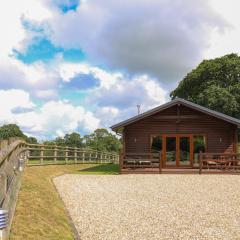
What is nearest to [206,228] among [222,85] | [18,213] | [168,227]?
[168,227]

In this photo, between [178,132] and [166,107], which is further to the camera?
[178,132]

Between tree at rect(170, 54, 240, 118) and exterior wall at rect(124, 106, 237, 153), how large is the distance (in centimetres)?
2020

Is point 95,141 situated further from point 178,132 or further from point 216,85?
point 178,132

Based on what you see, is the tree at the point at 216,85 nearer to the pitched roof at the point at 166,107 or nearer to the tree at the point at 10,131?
the pitched roof at the point at 166,107

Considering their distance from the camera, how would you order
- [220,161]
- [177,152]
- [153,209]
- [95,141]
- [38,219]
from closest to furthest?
[38,219], [153,209], [220,161], [177,152], [95,141]

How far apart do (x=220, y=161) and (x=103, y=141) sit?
5386 cm

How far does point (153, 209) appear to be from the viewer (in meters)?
11.4

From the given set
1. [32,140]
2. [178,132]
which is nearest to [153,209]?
[178,132]

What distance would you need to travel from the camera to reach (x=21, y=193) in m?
10.5

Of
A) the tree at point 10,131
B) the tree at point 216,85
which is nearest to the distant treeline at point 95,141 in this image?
Result: the tree at point 10,131

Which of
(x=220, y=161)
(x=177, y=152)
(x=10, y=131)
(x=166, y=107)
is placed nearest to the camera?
(x=220, y=161)

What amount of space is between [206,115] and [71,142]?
47.8m

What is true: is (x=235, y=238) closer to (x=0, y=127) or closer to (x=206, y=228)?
(x=206, y=228)

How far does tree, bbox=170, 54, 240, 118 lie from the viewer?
4569 cm
